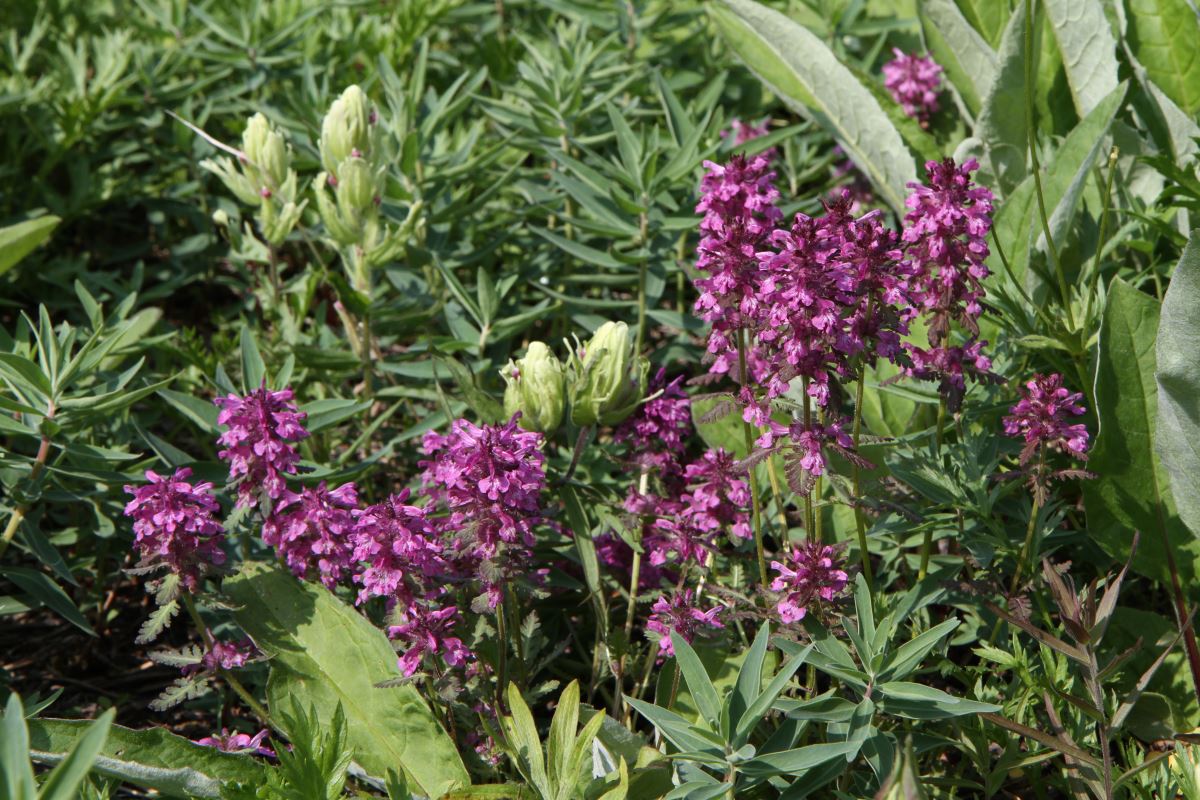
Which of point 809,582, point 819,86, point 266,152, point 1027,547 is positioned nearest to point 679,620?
point 809,582

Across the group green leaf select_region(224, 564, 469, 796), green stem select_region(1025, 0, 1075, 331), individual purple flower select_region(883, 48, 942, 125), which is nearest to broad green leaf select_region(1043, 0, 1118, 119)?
individual purple flower select_region(883, 48, 942, 125)

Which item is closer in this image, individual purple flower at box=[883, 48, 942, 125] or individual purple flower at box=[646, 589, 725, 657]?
individual purple flower at box=[646, 589, 725, 657]

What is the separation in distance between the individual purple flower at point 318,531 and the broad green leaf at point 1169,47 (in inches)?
91.7

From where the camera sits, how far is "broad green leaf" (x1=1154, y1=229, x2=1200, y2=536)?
221cm

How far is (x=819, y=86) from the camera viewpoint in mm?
3229

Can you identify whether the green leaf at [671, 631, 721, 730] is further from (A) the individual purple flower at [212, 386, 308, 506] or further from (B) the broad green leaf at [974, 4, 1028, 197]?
(B) the broad green leaf at [974, 4, 1028, 197]

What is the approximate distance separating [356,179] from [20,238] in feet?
2.39

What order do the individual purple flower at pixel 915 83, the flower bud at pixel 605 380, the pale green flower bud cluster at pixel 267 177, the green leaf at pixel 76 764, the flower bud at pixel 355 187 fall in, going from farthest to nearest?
the individual purple flower at pixel 915 83 < the pale green flower bud cluster at pixel 267 177 < the flower bud at pixel 355 187 < the flower bud at pixel 605 380 < the green leaf at pixel 76 764

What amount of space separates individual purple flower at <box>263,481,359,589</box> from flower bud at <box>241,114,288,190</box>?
1.00 m

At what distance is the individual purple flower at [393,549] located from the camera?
6.77 ft

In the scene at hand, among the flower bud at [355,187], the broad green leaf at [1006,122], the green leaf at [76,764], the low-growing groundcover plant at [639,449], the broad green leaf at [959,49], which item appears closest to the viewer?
the green leaf at [76,764]

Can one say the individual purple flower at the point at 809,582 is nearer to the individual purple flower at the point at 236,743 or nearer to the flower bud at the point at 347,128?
the individual purple flower at the point at 236,743

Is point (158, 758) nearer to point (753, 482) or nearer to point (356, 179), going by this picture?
point (753, 482)

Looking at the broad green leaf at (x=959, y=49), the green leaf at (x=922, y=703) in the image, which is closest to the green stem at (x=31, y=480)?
the green leaf at (x=922, y=703)
